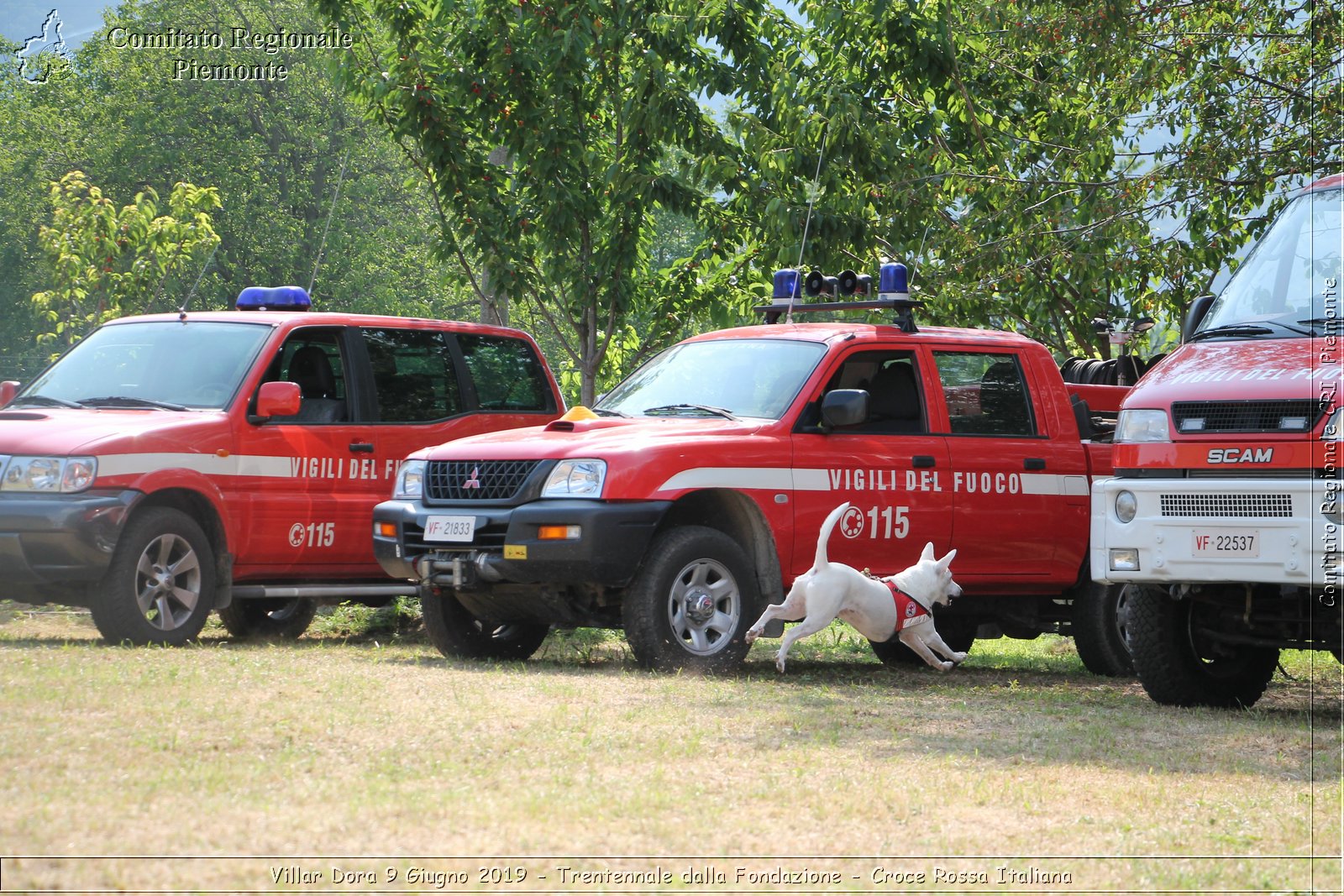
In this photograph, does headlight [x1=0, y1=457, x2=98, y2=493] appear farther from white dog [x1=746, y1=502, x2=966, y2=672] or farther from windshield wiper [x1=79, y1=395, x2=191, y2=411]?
white dog [x1=746, y1=502, x2=966, y2=672]

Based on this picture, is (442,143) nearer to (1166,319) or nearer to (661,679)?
(1166,319)

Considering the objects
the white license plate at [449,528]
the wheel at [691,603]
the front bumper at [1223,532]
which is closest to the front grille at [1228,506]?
the front bumper at [1223,532]

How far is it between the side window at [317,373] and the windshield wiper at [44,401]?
48.6 inches

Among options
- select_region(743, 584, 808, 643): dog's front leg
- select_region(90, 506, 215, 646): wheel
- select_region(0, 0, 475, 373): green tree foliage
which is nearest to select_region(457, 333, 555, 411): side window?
select_region(90, 506, 215, 646): wheel

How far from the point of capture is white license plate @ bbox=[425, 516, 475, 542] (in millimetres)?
9219

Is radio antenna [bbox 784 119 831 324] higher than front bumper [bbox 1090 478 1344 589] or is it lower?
higher

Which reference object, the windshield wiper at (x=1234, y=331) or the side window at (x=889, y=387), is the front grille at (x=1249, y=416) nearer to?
the windshield wiper at (x=1234, y=331)

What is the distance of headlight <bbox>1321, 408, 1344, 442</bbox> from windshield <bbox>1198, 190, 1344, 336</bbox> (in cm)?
65

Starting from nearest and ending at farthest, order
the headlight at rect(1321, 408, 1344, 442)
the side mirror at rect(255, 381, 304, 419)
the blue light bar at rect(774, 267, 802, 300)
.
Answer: the headlight at rect(1321, 408, 1344, 442)
the side mirror at rect(255, 381, 304, 419)
the blue light bar at rect(774, 267, 802, 300)

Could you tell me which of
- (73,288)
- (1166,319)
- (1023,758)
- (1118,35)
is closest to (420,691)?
(1023,758)

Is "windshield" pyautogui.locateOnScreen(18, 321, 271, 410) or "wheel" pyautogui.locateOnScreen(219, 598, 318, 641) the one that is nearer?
"windshield" pyautogui.locateOnScreen(18, 321, 271, 410)

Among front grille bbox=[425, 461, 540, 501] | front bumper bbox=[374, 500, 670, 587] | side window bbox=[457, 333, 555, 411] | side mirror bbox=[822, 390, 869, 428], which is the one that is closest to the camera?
front bumper bbox=[374, 500, 670, 587]

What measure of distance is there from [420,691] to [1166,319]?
9.14 metres

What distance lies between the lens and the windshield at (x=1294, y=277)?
7.94 m
